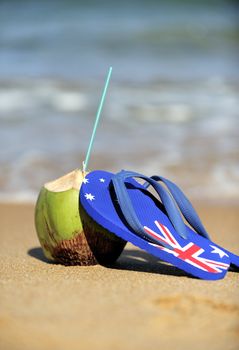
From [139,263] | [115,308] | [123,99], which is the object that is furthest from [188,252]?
[123,99]

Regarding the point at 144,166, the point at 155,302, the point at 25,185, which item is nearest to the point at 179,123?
the point at 144,166

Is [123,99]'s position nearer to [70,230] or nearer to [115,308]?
[70,230]

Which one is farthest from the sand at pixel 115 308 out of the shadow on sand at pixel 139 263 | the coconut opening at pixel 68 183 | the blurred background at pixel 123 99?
the blurred background at pixel 123 99

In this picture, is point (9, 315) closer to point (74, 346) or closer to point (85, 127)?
point (74, 346)

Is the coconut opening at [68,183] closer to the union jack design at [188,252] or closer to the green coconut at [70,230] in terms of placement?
the green coconut at [70,230]

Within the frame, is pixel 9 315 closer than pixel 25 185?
Yes

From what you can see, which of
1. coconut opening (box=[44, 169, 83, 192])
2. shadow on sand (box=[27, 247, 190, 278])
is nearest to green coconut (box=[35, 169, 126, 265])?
coconut opening (box=[44, 169, 83, 192])
